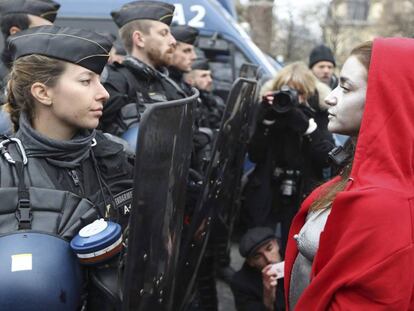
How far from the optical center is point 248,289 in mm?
3514


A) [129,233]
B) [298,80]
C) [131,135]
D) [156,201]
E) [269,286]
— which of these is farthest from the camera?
[298,80]

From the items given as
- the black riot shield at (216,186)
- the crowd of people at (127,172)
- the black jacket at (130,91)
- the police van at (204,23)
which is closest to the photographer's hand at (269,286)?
the black riot shield at (216,186)

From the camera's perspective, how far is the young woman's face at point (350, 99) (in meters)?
1.62

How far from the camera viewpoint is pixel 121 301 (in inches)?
62.7

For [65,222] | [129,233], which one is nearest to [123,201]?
[65,222]

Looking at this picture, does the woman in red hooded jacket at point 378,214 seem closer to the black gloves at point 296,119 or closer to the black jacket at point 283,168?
the black gloves at point 296,119

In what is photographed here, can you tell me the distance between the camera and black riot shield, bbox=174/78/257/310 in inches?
94.3

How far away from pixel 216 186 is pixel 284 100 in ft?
3.70

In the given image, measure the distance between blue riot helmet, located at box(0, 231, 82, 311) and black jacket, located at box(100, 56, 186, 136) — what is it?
1.08m

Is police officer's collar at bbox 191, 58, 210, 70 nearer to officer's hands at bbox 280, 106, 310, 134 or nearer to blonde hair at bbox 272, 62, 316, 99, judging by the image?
blonde hair at bbox 272, 62, 316, 99

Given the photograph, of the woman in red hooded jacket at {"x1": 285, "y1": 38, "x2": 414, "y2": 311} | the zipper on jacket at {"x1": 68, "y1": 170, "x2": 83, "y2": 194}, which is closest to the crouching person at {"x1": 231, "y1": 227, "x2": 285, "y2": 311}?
the zipper on jacket at {"x1": 68, "y1": 170, "x2": 83, "y2": 194}

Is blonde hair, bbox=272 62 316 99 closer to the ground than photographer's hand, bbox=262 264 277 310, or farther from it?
farther from it

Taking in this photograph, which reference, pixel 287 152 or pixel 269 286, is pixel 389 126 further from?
pixel 287 152

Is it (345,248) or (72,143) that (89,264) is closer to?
(72,143)
